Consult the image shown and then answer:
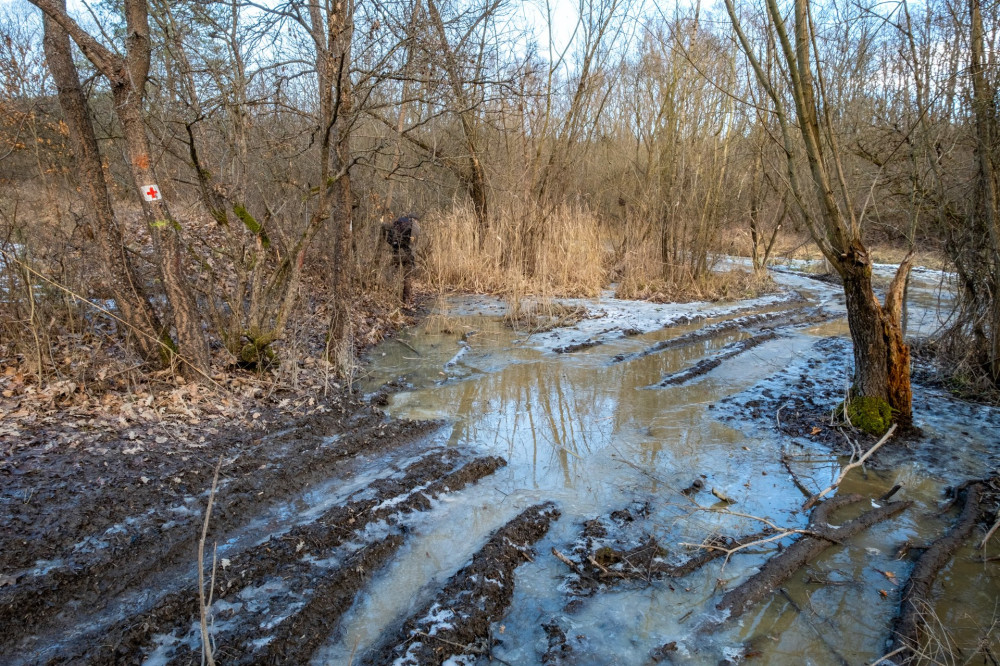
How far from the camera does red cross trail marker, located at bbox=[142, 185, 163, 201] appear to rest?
183 inches

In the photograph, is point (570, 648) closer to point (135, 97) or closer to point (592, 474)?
point (592, 474)

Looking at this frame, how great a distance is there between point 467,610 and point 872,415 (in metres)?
3.99

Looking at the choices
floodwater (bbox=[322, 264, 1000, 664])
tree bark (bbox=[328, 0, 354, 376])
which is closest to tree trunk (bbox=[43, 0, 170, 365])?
tree bark (bbox=[328, 0, 354, 376])

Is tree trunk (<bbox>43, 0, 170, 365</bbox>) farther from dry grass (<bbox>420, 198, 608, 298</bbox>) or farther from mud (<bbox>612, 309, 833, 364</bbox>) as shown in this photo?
dry grass (<bbox>420, 198, 608, 298</bbox>)

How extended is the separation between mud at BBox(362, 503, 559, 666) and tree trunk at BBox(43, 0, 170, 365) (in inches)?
145

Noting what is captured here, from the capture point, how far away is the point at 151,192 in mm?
4676

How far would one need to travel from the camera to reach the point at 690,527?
3576mm

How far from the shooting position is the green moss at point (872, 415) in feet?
15.9

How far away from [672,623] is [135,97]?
5.30m

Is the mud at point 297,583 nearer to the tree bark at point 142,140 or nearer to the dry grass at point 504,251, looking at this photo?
the tree bark at point 142,140

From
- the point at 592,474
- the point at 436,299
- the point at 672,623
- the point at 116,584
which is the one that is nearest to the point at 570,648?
the point at 672,623

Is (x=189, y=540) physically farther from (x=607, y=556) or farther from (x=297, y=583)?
(x=607, y=556)

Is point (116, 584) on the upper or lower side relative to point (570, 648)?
upper

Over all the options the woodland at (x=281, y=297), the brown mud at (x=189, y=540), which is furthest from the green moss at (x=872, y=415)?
the brown mud at (x=189, y=540)
